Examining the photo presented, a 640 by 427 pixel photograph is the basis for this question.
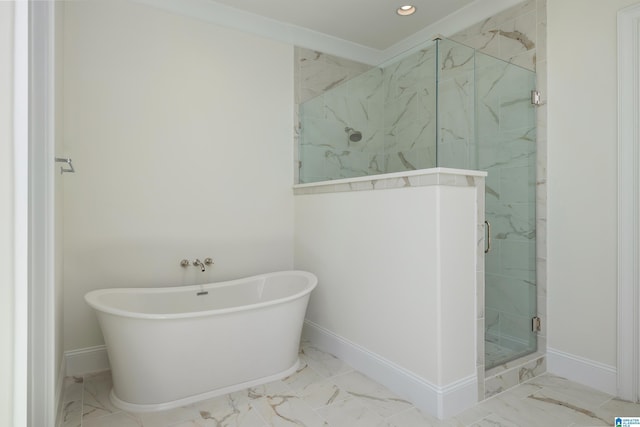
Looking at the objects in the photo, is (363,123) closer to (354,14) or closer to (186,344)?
(354,14)

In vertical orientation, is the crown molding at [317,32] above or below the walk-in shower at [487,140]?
above

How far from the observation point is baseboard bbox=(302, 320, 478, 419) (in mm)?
1772

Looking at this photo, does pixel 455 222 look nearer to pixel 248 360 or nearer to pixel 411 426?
pixel 411 426

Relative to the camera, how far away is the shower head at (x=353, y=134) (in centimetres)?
299

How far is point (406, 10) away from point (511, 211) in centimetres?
171

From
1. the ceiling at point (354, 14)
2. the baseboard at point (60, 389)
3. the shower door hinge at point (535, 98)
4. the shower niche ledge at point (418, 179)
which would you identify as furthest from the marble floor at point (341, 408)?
the ceiling at point (354, 14)

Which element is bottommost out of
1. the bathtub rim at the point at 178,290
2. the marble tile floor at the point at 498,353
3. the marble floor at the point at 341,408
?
the marble floor at the point at 341,408

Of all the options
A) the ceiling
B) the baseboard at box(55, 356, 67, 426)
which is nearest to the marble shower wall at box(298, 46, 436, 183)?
the ceiling

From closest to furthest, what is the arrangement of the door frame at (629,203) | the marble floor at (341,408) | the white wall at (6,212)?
the white wall at (6,212) → the marble floor at (341,408) → the door frame at (629,203)

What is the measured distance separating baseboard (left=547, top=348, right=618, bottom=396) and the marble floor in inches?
→ 1.9

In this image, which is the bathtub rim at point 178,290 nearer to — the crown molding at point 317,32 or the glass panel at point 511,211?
the glass panel at point 511,211

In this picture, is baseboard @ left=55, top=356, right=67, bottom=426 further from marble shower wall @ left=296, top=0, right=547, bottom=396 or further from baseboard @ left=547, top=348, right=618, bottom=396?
baseboard @ left=547, top=348, right=618, bottom=396

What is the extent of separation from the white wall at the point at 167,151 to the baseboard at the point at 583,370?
6.41 ft

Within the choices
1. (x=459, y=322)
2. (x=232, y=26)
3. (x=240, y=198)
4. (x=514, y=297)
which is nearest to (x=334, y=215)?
(x=240, y=198)
